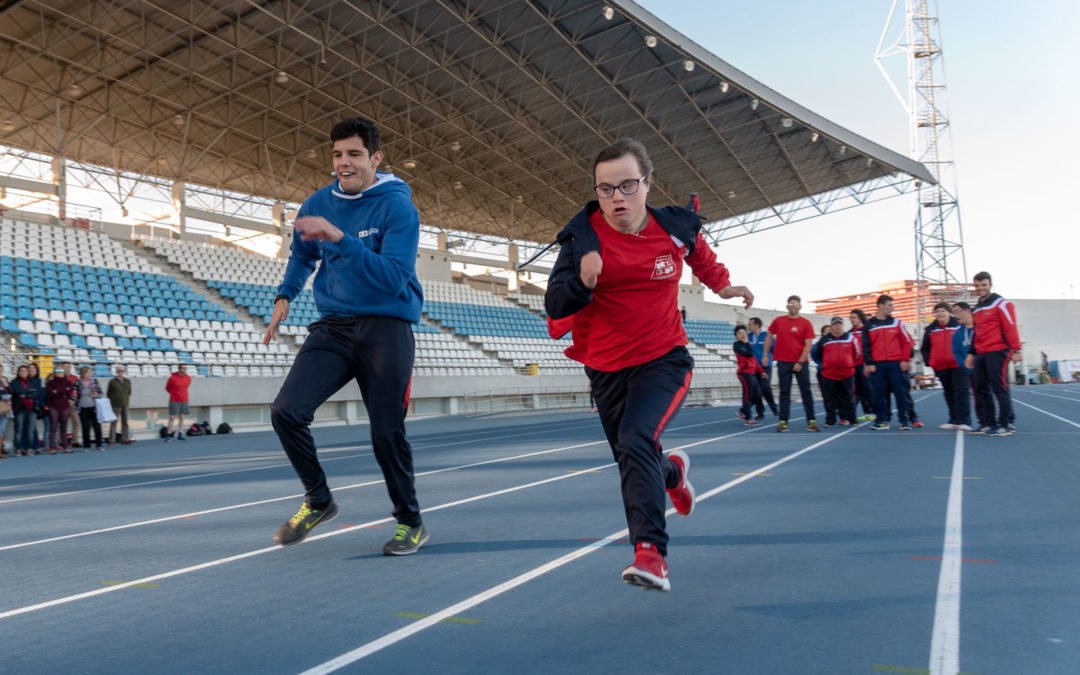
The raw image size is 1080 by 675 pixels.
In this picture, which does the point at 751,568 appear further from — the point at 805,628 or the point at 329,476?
the point at 329,476

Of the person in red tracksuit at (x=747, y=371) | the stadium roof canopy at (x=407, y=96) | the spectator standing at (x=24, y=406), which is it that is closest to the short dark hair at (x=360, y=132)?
the person in red tracksuit at (x=747, y=371)

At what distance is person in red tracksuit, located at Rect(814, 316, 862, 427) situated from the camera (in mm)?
11461

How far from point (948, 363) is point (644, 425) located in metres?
9.59

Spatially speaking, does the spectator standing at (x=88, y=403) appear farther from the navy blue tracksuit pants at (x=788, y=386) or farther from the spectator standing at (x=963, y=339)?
the spectator standing at (x=963, y=339)

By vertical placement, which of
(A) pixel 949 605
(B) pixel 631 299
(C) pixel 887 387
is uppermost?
(B) pixel 631 299

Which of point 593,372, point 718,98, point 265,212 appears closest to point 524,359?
point 718,98

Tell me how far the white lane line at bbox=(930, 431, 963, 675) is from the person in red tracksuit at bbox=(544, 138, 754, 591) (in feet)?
2.90

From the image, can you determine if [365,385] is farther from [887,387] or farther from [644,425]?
[887,387]

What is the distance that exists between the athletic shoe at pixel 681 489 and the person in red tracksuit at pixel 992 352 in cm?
725

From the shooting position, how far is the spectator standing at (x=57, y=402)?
1338 centimetres

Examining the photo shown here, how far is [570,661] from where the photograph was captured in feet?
6.74

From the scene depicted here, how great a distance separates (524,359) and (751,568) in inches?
1109

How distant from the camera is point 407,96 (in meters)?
26.1

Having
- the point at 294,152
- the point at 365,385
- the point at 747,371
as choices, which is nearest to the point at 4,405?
the point at 365,385
